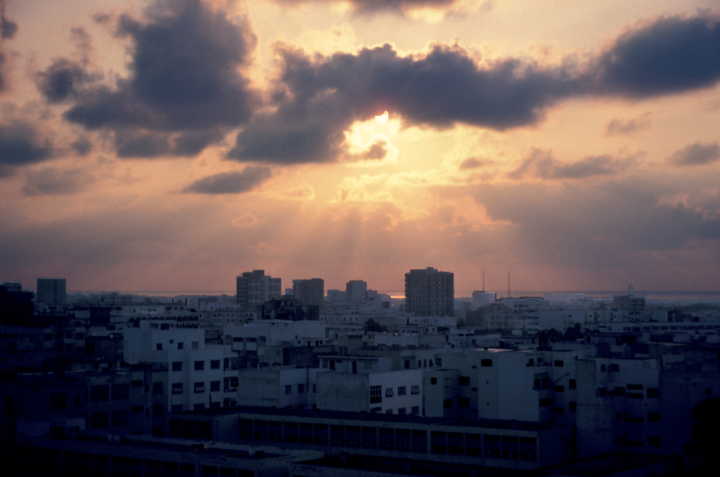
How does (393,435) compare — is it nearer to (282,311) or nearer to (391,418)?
(391,418)

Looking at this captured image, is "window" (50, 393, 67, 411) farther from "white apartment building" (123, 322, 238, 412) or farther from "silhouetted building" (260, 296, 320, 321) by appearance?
"silhouetted building" (260, 296, 320, 321)

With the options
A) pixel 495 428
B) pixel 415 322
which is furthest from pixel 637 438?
pixel 415 322

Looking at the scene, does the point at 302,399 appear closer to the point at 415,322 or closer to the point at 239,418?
the point at 239,418

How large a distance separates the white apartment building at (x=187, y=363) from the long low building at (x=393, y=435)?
15040mm

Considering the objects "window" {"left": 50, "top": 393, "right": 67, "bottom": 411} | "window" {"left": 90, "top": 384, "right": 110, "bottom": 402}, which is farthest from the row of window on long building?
"window" {"left": 50, "top": 393, "right": 67, "bottom": 411}

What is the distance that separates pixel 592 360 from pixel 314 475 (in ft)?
93.6

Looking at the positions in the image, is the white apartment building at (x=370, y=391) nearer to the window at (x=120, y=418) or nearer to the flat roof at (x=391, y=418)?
the flat roof at (x=391, y=418)

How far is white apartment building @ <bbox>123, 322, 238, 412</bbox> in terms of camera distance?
7525 centimetres

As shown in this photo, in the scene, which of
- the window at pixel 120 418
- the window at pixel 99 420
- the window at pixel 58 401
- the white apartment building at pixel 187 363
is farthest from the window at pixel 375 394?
the window at pixel 58 401

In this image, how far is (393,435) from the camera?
173 feet

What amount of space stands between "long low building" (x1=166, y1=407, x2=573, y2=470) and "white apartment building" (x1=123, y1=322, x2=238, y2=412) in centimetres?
1504

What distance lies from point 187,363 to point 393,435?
30.0 m

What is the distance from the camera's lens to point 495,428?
49812 millimetres

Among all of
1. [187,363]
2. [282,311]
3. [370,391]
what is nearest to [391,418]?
[370,391]
